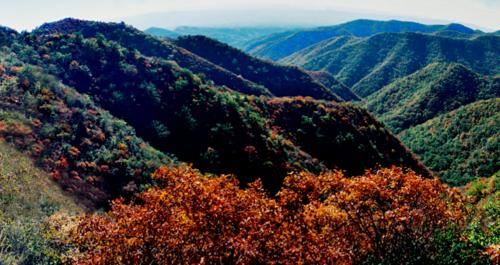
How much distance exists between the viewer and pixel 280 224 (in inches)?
678

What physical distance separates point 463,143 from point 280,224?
97509 millimetres

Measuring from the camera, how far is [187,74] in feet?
238

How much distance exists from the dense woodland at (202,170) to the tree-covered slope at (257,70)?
75.4 ft

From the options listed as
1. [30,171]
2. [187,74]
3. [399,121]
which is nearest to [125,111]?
[187,74]

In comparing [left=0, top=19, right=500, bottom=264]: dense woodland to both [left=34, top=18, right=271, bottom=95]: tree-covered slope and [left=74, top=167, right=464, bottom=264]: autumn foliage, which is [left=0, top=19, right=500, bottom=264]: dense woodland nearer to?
[left=74, top=167, right=464, bottom=264]: autumn foliage

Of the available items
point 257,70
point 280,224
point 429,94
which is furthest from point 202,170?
point 429,94

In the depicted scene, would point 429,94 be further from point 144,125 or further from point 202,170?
point 144,125

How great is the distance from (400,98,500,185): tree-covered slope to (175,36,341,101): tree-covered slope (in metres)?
38.9

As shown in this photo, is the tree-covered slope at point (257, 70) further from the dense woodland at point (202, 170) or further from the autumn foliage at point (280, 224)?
the autumn foliage at point (280, 224)

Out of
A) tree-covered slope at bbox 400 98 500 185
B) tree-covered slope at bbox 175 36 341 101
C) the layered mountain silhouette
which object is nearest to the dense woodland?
the layered mountain silhouette

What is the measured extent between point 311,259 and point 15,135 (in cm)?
3371

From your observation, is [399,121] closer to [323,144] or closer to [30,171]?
[323,144]

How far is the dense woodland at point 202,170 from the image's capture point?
1545 centimetres

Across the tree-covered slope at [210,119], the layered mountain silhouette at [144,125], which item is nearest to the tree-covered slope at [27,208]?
the layered mountain silhouette at [144,125]
